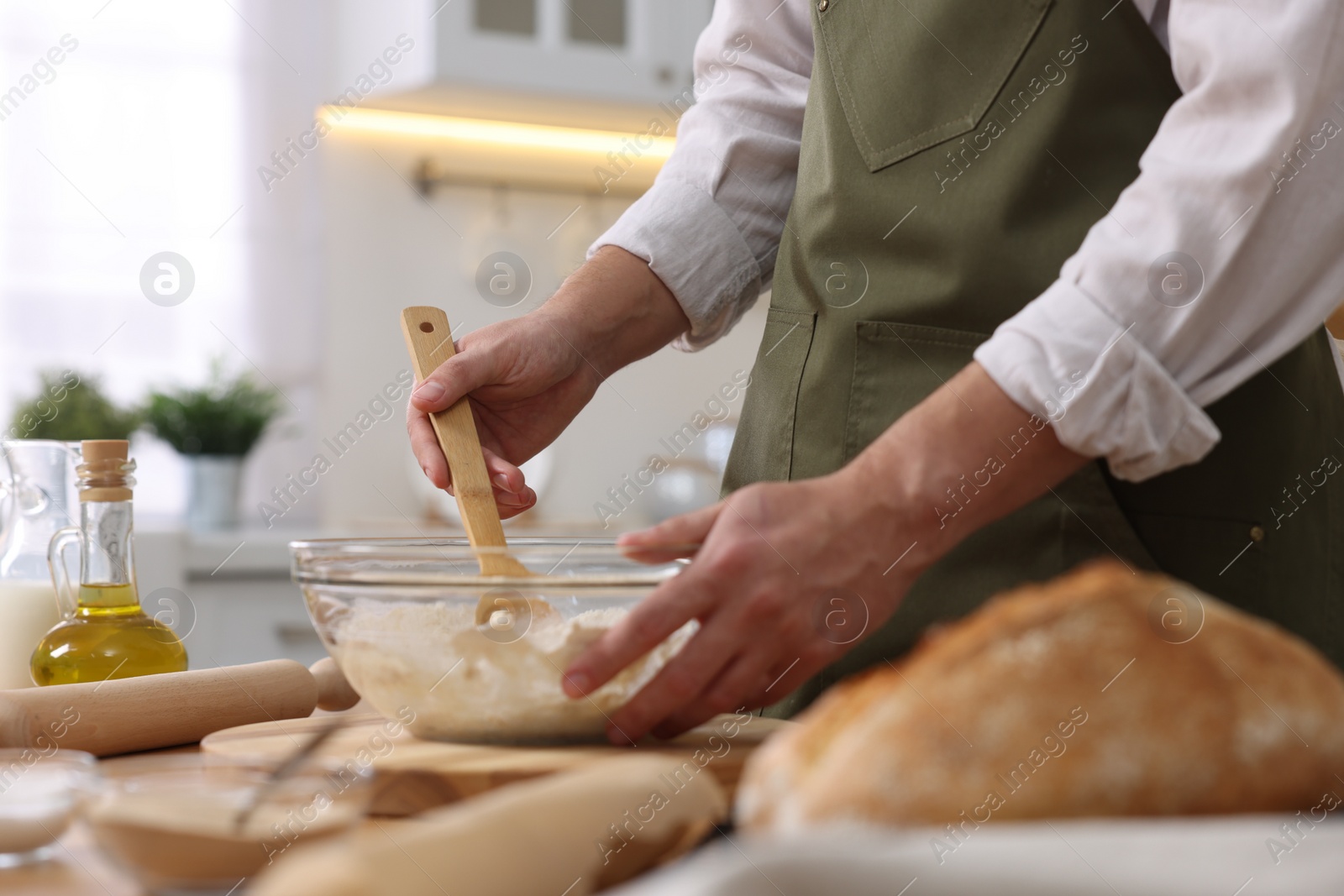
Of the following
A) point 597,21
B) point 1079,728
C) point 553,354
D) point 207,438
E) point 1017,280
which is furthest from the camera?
point 597,21

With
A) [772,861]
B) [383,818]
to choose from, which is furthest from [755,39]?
[772,861]

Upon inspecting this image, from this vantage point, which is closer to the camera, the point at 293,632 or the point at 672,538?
the point at 672,538

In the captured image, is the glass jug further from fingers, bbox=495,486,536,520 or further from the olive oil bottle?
fingers, bbox=495,486,536,520

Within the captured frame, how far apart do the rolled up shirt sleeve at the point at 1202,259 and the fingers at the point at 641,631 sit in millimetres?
179

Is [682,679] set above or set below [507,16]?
below

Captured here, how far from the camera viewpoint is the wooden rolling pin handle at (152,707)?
2.12 ft

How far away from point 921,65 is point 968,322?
18 centimetres

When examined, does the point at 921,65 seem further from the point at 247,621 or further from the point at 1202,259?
the point at 247,621

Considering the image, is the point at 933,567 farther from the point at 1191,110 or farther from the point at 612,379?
the point at 612,379

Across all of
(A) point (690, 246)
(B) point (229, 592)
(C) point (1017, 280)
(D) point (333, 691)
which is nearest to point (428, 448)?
(D) point (333, 691)

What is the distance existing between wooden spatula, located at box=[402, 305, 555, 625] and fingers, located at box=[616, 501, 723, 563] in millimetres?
60

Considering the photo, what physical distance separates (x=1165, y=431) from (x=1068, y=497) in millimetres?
172

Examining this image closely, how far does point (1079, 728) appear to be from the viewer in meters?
0.34

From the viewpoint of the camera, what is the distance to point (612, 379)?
9.93 ft
